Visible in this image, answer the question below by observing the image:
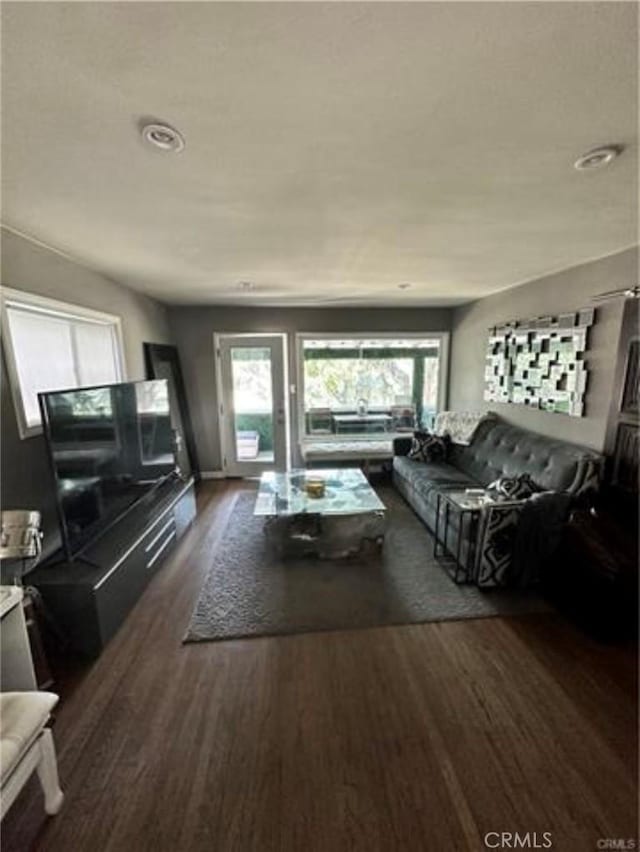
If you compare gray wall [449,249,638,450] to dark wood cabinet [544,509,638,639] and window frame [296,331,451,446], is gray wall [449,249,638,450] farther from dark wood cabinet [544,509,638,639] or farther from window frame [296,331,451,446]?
dark wood cabinet [544,509,638,639]

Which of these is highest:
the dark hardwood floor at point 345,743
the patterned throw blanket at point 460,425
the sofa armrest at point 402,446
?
the patterned throw blanket at point 460,425

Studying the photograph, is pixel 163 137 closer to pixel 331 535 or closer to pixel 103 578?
pixel 103 578

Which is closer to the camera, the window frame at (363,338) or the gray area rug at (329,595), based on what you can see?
the gray area rug at (329,595)

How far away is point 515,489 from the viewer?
272 centimetres

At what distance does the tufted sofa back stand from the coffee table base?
124 cm

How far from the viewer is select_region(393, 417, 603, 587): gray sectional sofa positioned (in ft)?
8.02

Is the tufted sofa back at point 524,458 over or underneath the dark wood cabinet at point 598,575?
A: over

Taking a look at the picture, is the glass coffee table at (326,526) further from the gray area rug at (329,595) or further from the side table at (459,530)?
the side table at (459,530)

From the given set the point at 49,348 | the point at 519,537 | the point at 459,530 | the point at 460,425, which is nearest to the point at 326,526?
the point at 459,530

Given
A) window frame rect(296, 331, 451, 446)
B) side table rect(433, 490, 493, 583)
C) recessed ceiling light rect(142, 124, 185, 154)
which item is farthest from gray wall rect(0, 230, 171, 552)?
side table rect(433, 490, 493, 583)

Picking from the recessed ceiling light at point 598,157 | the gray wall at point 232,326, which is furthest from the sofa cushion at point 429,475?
the recessed ceiling light at point 598,157

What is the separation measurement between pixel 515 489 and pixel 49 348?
11.0 feet

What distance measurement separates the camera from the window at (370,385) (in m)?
5.20

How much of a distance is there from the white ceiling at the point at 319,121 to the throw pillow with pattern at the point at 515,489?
1.63 m
